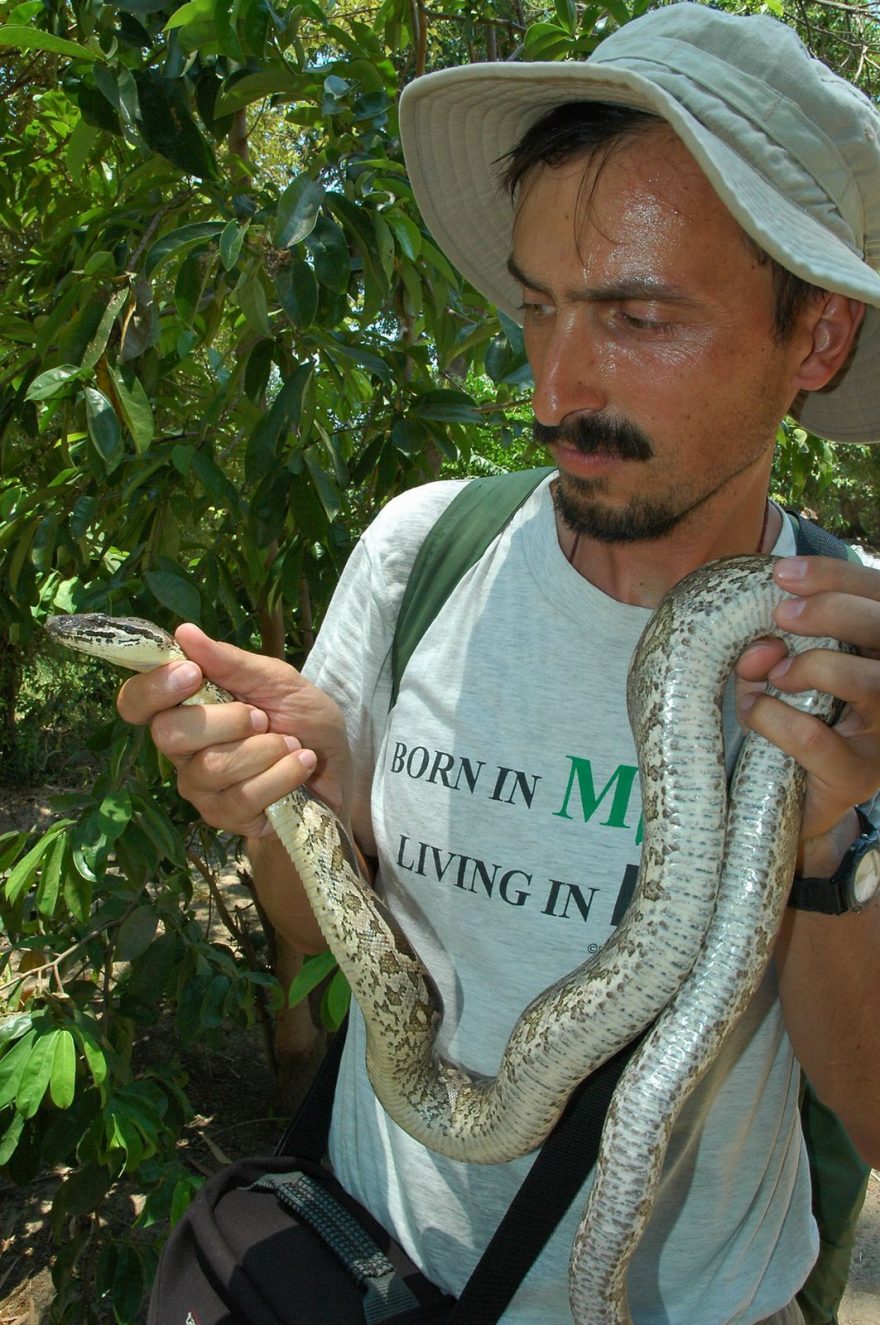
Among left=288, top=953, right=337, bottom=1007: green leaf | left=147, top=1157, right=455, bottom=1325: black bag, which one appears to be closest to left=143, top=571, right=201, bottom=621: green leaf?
left=288, top=953, right=337, bottom=1007: green leaf

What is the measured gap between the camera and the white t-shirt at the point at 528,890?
1935 mm

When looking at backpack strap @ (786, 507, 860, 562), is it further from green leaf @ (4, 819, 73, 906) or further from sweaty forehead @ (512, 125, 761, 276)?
green leaf @ (4, 819, 73, 906)

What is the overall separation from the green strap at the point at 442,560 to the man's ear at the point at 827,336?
0.63 meters

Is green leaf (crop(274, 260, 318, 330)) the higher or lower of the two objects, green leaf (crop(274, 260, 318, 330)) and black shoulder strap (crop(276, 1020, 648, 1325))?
the higher

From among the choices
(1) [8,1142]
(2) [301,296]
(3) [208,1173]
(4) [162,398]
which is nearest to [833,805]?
(2) [301,296]

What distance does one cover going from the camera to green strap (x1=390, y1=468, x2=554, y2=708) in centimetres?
220

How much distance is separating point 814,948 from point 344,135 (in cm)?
221

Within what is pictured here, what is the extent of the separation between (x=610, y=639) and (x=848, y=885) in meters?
0.63

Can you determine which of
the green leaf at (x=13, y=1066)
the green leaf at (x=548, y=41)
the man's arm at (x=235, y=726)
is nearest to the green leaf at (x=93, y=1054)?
the green leaf at (x=13, y=1066)

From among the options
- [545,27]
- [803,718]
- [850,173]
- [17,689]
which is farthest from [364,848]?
[17,689]

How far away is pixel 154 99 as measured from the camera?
2.41m

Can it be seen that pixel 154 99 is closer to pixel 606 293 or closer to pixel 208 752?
pixel 606 293

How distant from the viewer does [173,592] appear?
2.47m

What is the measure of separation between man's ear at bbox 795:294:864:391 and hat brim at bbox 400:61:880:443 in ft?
0.20
